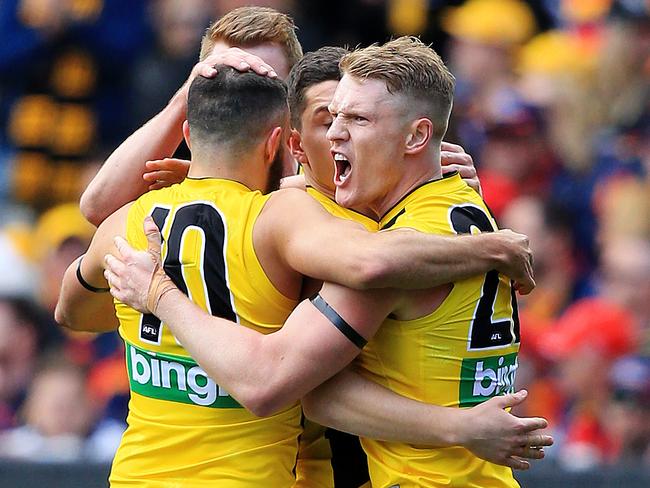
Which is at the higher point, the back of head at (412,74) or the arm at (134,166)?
the back of head at (412,74)

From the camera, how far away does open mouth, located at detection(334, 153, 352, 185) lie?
3.83 m

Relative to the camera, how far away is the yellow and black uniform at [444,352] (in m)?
3.75

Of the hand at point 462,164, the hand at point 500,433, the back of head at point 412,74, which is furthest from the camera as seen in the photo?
the hand at point 462,164

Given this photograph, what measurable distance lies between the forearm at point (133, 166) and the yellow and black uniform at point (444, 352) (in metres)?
0.93

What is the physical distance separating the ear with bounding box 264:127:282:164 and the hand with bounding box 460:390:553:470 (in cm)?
94

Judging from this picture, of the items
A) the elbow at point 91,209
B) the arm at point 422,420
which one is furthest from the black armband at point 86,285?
the arm at point 422,420

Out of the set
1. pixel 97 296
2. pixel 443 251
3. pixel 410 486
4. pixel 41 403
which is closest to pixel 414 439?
pixel 410 486

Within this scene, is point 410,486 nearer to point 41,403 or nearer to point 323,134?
point 323,134

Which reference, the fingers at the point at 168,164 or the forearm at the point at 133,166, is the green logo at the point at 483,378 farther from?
the forearm at the point at 133,166

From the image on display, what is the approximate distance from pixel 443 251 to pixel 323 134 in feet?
2.03

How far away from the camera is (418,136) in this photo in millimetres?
3818

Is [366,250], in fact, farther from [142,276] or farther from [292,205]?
[142,276]

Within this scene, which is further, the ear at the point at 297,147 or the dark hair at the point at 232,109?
the ear at the point at 297,147

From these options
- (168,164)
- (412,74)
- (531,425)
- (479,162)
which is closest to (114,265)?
(168,164)
